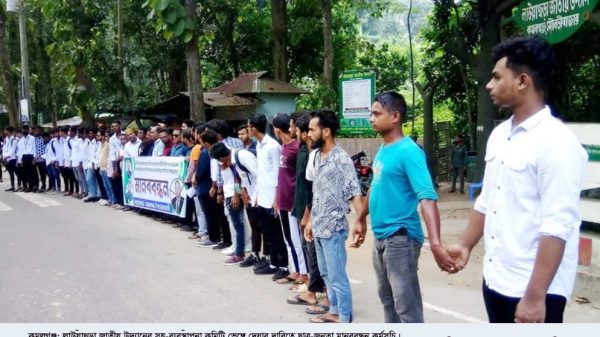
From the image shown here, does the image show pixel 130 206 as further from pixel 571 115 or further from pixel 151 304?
pixel 571 115

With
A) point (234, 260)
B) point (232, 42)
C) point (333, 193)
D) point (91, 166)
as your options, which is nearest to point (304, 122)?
point (333, 193)

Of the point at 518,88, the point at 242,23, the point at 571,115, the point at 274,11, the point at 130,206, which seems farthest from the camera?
the point at 242,23

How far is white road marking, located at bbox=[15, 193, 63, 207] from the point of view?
1285cm

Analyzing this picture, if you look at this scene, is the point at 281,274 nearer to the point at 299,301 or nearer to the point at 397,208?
the point at 299,301

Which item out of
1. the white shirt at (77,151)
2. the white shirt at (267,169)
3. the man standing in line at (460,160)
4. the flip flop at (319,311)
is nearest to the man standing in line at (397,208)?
the flip flop at (319,311)

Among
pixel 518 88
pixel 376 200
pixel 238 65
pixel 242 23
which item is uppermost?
pixel 242 23

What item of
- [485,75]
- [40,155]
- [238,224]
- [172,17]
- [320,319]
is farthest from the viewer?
[40,155]

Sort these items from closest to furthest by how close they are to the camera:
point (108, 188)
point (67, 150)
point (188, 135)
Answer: point (188, 135) < point (108, 188) < point (67, 150)

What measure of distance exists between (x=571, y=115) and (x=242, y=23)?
39.7ft

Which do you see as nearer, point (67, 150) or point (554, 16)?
point (554, 16)

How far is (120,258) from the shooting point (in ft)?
23.9

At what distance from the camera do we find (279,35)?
17.9 m

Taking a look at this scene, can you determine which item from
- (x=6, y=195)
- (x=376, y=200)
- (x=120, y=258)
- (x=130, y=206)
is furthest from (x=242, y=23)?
(x=376, y=200)

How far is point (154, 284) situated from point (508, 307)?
14.6 feet
